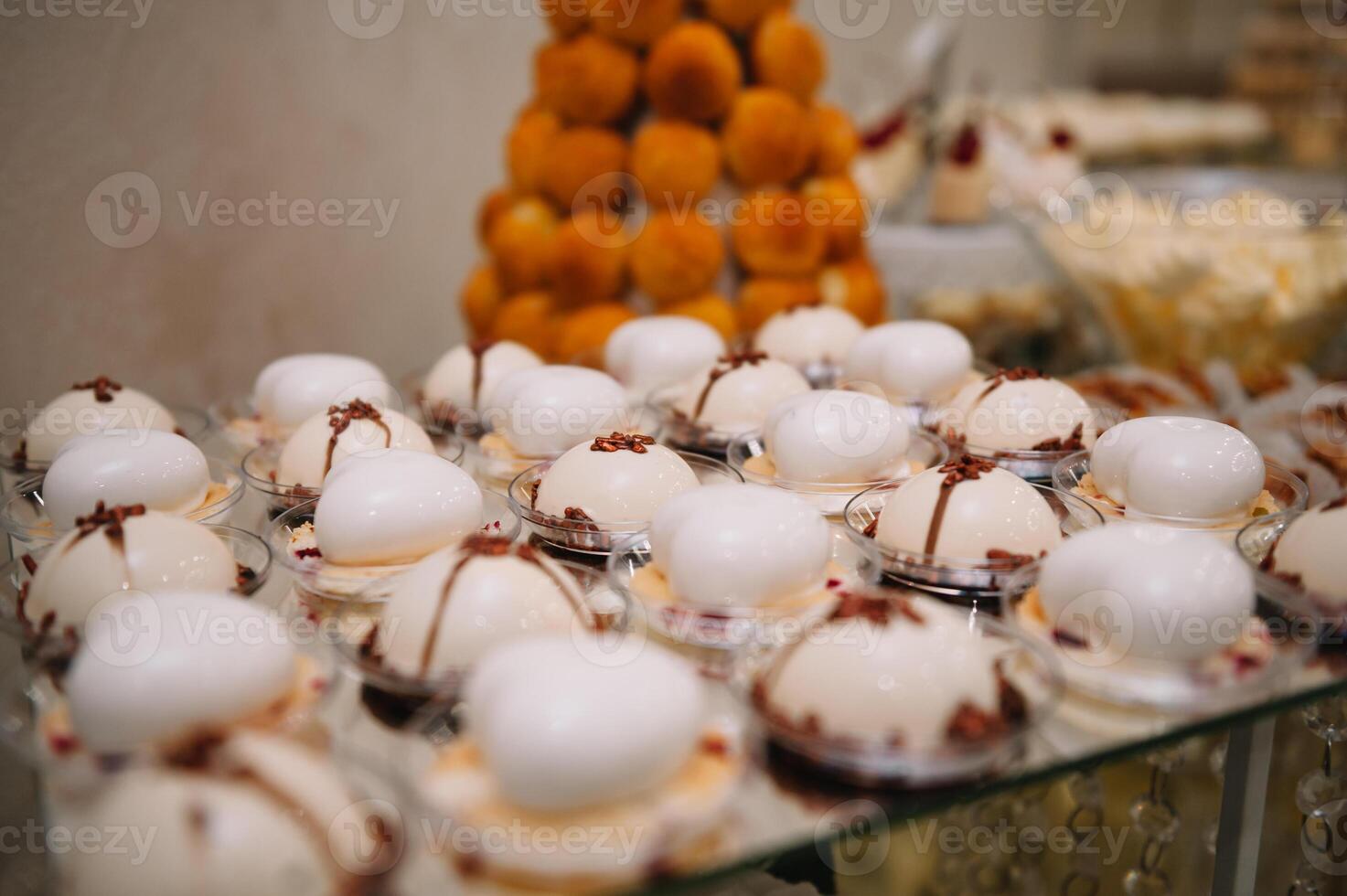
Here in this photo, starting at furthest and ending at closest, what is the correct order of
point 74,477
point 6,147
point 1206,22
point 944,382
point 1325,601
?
point 1206,22 → point 6,147 → point 944,382 → point 74,477 → point 1325,601

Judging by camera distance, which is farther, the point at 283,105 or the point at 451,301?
the point at 451,301

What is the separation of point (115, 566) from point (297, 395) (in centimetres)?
59

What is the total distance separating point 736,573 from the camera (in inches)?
41.7

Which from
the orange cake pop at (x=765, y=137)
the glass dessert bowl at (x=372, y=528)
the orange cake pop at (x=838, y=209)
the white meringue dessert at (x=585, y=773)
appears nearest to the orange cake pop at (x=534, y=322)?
the orange cake pop at (x=765, y=137)

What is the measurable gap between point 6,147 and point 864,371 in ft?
6.46

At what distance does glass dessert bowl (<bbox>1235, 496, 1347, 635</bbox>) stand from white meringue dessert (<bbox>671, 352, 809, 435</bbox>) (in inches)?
26.8

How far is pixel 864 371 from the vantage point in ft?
5.80

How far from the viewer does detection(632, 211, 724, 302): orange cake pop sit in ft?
6.74

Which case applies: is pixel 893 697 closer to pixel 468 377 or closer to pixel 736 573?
pixel 736 573

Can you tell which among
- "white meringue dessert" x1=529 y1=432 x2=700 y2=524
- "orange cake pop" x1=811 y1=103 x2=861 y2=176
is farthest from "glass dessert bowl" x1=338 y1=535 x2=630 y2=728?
"orange cake pop" x1=811 y1=103 x2=861 y2=176

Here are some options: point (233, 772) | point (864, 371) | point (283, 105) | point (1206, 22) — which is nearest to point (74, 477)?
point (233, 772)

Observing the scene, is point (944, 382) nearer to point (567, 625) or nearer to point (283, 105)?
point (567, 625)

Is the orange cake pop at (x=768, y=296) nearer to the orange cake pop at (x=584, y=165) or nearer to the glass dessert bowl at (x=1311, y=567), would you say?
the orange cake pop at (x=584, y=165)

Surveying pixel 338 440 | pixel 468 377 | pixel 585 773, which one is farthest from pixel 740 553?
pixel 468 377
